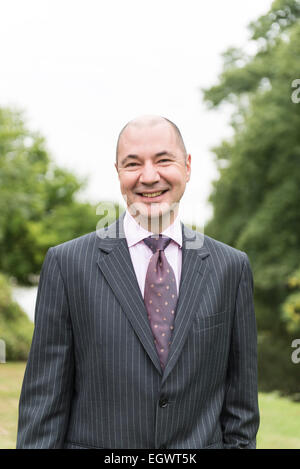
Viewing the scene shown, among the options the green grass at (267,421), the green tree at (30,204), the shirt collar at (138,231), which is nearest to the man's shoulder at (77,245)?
the shirt collar at (138,231)

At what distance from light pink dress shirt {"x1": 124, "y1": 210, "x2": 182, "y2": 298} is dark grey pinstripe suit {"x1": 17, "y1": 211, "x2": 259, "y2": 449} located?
5 centimetres

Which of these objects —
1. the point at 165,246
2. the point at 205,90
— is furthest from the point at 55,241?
the point at 165,246

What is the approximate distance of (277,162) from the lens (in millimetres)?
20734

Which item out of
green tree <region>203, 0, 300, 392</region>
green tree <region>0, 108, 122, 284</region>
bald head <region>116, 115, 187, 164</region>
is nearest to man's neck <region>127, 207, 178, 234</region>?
bald head <region>116, 115, 187, 164</region>

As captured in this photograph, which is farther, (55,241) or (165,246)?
(55,241)

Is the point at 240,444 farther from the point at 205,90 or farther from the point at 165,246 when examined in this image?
the point at 205,90

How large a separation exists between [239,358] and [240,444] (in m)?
0.33

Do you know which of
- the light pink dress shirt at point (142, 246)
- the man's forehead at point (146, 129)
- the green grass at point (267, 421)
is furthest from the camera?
the green grass at point (267, 421)

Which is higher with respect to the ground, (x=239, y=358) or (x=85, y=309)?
(x=85, y=309)

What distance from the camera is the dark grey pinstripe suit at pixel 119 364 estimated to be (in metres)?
2.27

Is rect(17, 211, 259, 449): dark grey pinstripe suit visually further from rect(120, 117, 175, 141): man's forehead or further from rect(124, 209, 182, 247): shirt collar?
rect(120, 117, 175, 141): man's forehead

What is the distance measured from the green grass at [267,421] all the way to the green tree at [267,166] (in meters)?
5.12

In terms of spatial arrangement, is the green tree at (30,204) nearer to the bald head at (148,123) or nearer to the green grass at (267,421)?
the green grass at (267,421)

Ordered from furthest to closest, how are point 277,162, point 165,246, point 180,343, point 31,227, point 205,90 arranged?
point 31,227
point 205,90
point 277,162
point 165,246
point 180,343
